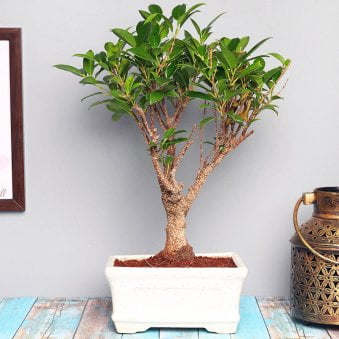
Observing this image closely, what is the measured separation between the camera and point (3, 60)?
2084mm

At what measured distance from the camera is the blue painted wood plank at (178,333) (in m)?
1.82

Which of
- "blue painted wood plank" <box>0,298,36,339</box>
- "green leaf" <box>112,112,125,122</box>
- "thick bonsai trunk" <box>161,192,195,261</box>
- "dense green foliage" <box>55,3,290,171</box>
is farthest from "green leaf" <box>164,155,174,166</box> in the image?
"blue painted wood plank" <box>0,298,36,339</box>

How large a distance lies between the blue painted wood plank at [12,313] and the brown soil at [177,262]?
0.32 m

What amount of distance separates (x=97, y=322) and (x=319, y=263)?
632mm

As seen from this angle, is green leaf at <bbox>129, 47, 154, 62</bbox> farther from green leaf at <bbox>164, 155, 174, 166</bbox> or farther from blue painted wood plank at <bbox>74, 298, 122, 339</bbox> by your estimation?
blue painted wood plank at <bbox>74, 298, 122, 339</bbox>

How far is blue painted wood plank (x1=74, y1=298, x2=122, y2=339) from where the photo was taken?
1809 millimetres

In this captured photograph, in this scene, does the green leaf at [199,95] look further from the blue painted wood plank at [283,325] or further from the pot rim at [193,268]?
the blue painted wood plank at [283,325]

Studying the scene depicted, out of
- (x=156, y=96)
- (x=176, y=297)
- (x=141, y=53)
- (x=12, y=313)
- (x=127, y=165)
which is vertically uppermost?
(x=141, y=53)

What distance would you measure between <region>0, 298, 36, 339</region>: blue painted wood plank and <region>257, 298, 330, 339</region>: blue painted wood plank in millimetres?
690

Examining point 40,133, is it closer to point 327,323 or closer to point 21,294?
point 21,294

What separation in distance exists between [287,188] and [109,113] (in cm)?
60

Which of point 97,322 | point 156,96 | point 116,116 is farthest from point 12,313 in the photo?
point 156,96

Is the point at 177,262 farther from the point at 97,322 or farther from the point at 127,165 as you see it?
the point at 127,165

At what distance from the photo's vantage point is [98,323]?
1.90 m
